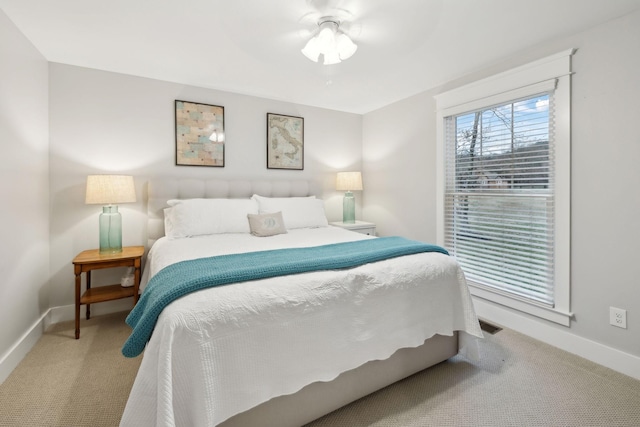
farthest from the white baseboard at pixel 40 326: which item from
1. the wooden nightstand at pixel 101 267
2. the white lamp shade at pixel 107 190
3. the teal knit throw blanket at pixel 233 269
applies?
the teal knit throw blanket at pixel 233 269

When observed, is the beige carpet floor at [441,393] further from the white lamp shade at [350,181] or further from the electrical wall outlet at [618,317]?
the white lamp shade at [350,181]

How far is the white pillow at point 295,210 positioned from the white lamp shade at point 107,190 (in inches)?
46.6

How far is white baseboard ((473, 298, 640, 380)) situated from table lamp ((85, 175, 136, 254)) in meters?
3.40

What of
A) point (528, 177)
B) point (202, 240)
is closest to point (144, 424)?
point (202, 240)

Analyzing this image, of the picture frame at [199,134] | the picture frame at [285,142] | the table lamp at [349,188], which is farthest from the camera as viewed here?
the table lamp at [349,188]

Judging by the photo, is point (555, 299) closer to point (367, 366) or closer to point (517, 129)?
point (517, 129)

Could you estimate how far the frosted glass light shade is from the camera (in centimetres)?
260

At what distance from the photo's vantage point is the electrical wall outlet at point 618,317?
195 cm

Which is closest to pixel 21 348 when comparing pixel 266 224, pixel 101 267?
pixel 101 267

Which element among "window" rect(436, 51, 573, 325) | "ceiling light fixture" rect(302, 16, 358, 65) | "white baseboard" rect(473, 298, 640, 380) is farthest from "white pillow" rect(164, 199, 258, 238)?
"white baseboard" rect(473, 298, 640, 380)

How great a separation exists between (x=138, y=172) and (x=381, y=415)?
2.97 metres

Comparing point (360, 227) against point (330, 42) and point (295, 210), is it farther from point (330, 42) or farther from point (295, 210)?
point (330, 42)

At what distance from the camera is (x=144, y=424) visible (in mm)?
1085

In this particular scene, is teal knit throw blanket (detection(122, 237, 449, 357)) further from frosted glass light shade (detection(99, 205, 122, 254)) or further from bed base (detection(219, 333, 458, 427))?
frosted glass light shade (detection(99, 205, 122, 254))
